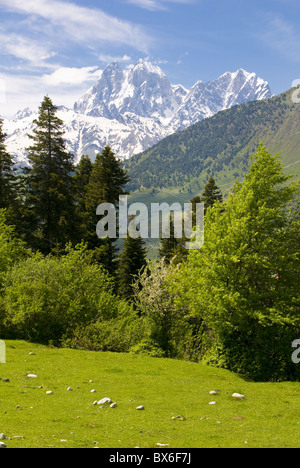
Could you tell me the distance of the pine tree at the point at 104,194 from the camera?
53.5m

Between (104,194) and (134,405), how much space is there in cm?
3776

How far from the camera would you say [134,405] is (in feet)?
59.3

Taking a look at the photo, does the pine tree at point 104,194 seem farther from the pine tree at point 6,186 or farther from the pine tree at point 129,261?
the pine tree at point 6,186

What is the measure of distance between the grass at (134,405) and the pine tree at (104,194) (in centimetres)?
→ 2580

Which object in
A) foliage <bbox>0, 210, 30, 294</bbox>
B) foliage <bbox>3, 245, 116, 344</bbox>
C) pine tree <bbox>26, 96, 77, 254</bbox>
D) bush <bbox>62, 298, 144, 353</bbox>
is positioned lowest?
bush <bbox>62, 298, 144, 353</bbox>

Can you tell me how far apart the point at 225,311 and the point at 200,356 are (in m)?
8.30

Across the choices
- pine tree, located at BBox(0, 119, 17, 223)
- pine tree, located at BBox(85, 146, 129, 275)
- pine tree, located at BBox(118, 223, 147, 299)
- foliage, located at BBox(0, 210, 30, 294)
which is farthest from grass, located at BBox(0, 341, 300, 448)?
pine tree, located at BBox(118, 223, 147, 299)

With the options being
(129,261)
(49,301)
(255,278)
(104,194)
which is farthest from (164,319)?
(129,261)

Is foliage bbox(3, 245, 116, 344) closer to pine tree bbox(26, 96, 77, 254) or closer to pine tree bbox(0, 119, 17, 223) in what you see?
pine tree bbox(26, 96, 77, 254)

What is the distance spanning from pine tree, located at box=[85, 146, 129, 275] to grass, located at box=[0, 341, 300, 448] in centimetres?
2580

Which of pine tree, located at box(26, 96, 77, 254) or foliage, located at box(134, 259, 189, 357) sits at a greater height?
pine tree, located at box(26, 96, 77, 254)

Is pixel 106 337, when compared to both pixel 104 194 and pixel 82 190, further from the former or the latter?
pixel 82 190

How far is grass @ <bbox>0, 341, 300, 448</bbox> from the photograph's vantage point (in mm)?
13180
